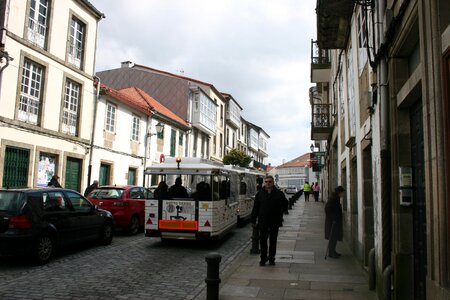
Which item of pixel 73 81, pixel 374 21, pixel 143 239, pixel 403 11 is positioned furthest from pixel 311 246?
pixel 73 81

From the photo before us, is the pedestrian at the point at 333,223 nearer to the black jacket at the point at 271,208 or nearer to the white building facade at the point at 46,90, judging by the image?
the black jacket at the point at 271,208

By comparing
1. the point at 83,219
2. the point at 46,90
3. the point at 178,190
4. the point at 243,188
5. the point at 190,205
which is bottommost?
Result: the point at 83,219

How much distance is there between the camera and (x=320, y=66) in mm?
17688

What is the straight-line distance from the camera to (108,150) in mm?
21703

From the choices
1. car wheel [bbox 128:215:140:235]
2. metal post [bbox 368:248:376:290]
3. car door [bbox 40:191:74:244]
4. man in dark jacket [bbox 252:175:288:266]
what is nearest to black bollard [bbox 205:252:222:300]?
metal post [bbox 368:248:376:290]

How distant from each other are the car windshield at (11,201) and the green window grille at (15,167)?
24.6 feet

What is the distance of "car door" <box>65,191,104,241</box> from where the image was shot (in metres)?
9.48

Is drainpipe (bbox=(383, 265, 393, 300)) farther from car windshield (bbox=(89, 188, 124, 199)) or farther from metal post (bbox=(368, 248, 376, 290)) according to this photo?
car windshield (bbox=(89, 188, 124, 199))

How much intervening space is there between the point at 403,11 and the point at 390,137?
1.64 meters

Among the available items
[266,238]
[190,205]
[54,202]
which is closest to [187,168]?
[190,205]

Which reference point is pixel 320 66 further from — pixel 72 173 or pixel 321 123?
pixel 72 173

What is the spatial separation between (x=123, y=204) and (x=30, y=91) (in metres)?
7.07

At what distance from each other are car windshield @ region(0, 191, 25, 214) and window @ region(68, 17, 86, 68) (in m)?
12.1

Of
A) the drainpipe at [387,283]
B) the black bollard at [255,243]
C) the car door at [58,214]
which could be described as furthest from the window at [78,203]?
the drainpipe at [387,283]
